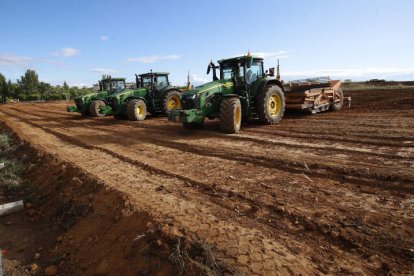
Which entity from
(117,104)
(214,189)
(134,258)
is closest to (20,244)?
(134,258)

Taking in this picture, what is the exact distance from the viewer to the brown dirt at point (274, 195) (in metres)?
2.83

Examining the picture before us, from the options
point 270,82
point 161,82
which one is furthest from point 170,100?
point 270,82

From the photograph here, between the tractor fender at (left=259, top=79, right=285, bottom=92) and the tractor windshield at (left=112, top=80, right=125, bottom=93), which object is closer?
the tractor fender at (left=259, top=79, right=285, bottom=92)

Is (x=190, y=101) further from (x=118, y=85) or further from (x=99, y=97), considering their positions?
(x=99, y=97)

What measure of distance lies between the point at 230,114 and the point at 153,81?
647 cm

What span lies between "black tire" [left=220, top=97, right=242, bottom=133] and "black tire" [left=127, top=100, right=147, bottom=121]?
5.68 meters

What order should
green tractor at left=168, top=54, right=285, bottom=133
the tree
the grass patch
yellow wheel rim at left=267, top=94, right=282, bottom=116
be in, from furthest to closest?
1. the tree
2. yellow wheel rim at left=267, top=94, right=282, bottom=116
3. green tractor at left=168, top=54, right=285, bottom=133
4. the grass patch

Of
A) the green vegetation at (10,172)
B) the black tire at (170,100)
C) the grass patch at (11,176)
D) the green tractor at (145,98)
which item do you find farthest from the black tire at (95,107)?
the grass patch at (11,176)

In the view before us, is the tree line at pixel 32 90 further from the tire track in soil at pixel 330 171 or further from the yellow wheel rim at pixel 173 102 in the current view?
the tire track in soil at pixel 330 171

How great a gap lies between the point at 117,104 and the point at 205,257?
1171 cm

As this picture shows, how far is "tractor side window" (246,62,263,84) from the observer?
9.37m

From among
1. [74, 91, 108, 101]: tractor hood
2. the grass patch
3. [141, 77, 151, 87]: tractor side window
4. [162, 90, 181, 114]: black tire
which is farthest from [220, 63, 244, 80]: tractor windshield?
[74, 91, 108, 101]: tractor hood

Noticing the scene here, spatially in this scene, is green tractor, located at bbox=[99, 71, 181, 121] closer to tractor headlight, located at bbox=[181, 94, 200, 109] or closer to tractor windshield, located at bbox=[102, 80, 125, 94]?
tractor windshield, located at bbox=[102, 80, 125, 94]

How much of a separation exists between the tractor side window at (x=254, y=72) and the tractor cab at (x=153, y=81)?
5666mm
